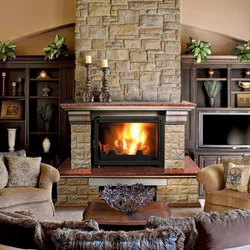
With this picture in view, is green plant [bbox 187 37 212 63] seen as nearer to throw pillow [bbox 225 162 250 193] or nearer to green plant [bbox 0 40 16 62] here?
throw pillow [bbox 225 162 250 193]

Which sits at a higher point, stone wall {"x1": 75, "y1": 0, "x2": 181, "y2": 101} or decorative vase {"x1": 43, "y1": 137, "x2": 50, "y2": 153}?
stone wall {"x1": 75, "y1": 0, "x2": 181, "y2": 101}

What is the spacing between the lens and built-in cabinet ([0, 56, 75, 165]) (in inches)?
265

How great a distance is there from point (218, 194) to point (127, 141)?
1.81m

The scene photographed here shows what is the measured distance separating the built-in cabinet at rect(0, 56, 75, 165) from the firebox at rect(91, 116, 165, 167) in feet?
3.09

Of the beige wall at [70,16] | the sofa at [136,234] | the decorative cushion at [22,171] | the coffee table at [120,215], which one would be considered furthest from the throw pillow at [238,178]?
the beige wall at [70,16]

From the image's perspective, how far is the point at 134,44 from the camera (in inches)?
242

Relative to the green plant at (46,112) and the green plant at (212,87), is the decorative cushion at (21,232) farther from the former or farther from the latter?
the green plant at (212,87)

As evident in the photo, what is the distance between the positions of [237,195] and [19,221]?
2.97 meters

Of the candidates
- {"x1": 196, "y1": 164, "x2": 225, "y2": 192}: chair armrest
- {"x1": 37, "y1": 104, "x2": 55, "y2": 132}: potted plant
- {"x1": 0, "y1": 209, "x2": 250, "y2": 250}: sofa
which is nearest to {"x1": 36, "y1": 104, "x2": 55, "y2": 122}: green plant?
{"x1": 37, "y1": 104, "x2": 55, "y2": 132}: potted plant

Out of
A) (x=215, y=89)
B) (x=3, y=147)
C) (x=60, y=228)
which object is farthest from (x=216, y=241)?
(x=3, y=147)

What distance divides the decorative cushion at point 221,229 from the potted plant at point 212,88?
4.35m

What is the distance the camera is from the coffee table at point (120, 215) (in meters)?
3.76

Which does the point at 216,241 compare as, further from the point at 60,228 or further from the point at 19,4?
the point at 19,4

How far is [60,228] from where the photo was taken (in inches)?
96.3
